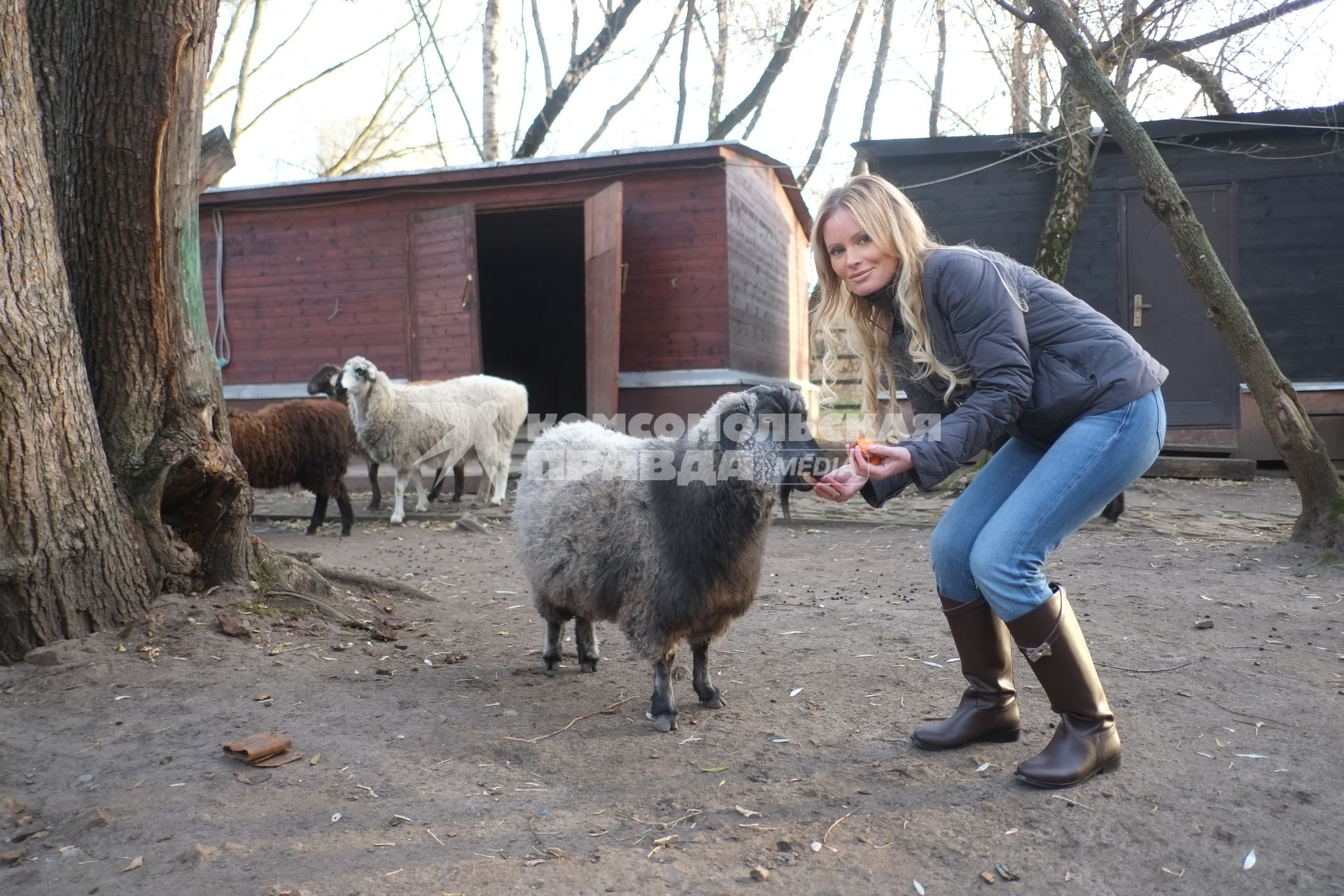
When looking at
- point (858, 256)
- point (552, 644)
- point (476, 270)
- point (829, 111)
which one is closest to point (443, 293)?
point (476, 270)

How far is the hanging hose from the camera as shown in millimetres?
12789

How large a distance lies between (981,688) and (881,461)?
1.10 m

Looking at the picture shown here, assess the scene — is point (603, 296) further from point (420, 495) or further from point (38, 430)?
point (38, 430)

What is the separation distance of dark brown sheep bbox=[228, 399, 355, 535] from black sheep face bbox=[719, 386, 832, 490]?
6250mm

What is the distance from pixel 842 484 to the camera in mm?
2619

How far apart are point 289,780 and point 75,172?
262cm

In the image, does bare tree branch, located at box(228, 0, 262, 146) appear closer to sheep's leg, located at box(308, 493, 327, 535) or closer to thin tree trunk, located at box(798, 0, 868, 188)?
thin tree trunk, located at box(798, 0, 868, 188)

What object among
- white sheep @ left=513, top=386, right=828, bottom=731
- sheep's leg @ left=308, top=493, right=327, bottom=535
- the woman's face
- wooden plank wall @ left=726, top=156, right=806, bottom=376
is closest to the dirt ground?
white sheep @ left=513, top=386, right=828, bottom=731

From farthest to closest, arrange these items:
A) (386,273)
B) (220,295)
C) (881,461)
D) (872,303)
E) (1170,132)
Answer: (220,295), (386,273), (1170,132), (872,303), (881,461)

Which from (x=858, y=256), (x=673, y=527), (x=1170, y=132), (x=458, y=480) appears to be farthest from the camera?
(x=1170, y=132)

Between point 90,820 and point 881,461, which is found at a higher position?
point 881,461

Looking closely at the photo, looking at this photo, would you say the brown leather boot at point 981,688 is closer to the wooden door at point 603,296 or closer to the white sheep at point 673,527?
the white sheep at point 673,527

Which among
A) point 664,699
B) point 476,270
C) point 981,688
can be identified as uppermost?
point 476,270

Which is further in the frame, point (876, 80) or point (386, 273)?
point (876, 80)
